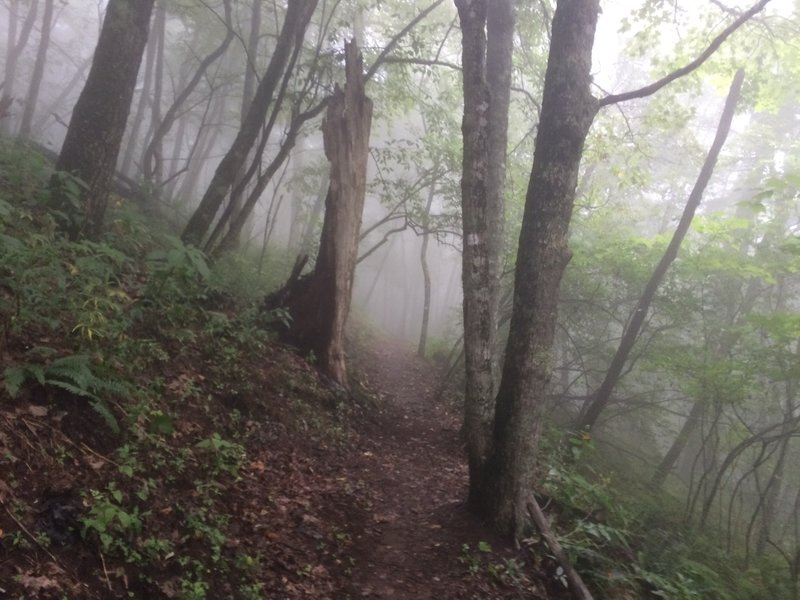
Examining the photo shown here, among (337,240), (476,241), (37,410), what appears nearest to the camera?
(37,410)

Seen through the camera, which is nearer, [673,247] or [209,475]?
[209,475]

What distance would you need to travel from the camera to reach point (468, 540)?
541cm

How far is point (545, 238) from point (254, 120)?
268 inches

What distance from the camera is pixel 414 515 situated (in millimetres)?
6051

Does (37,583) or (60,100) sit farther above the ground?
(60,100)

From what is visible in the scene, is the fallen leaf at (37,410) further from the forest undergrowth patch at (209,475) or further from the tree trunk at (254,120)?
the tree trunk at (254,120)

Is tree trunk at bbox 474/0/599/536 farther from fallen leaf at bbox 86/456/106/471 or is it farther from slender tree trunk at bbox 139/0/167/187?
slender tree trunk at bbox 139/0/167/187

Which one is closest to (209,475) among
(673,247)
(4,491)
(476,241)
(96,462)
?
(96,462)

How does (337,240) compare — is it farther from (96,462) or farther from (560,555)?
(560,555)

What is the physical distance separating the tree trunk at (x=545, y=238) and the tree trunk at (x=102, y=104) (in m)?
5.65

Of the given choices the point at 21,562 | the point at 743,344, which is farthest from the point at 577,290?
the point at 21,562

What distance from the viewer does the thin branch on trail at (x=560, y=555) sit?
505 cm

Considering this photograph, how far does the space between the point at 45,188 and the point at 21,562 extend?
5802mm

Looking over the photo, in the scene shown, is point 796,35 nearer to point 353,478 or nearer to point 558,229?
point 558,229
